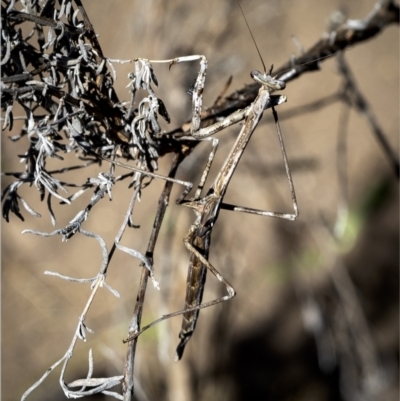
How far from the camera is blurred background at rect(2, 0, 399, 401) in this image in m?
1.57

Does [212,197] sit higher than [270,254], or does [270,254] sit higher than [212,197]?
[270,254]

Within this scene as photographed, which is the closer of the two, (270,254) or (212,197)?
(212,197)

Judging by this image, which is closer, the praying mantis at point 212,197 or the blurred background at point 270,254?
the praying mantis at point 212,197

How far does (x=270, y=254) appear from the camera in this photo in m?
1.79

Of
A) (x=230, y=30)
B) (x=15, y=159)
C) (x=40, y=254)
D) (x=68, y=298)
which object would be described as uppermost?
(x=230, y=30)

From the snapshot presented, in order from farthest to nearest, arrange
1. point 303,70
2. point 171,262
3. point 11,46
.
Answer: point 171,262 < point 303,70 < point 11,46

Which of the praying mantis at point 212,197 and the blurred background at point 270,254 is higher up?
the blurred background at point 270,254

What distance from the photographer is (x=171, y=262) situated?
108 cm

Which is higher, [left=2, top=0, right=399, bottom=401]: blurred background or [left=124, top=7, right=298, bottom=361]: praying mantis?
[left=2, top=0, right=399, bottom=401]: blurred background

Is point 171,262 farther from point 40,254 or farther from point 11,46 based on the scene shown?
point 40,254

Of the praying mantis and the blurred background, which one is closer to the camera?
the praying mantis

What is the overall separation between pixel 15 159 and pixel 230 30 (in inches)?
38.9

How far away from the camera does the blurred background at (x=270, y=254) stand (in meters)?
1.57

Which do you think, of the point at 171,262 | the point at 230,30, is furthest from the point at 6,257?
the point at 230,30
